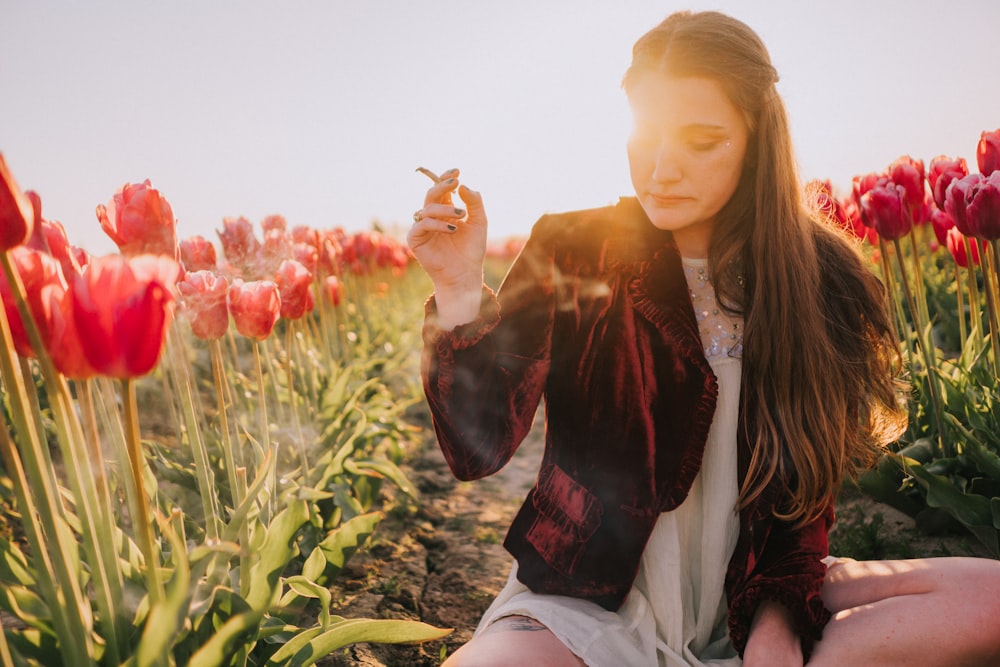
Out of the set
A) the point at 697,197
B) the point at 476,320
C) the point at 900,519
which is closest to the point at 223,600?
the point at 476,320

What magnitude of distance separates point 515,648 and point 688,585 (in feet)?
1.65

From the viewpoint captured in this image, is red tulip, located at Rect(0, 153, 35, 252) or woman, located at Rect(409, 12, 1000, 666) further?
woman, located at Rect(409, 12, 1000, 666)

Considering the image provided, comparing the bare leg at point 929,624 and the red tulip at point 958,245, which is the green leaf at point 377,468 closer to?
the bare leg at point 929,624

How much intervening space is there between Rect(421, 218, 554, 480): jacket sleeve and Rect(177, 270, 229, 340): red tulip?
0.48 m

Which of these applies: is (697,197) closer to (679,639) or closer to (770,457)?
(770,457)

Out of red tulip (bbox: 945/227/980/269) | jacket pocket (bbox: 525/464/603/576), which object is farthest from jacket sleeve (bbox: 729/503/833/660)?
red tulip (bbox: 945/227/980/269)

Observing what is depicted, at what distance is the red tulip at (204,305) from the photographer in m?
1.71

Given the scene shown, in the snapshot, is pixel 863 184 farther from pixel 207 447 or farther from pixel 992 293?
pixel 207 447

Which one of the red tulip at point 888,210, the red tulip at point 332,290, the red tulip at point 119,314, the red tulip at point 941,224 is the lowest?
the red tulip at point 332,290

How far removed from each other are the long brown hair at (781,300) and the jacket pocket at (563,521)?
358mm

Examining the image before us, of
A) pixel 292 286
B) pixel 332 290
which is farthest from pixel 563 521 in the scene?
pixel 332 290

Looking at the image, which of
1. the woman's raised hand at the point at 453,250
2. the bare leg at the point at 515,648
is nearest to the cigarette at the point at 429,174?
the woman's raised hand at the point at 453,250

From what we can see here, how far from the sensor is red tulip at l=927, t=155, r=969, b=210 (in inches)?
85.5

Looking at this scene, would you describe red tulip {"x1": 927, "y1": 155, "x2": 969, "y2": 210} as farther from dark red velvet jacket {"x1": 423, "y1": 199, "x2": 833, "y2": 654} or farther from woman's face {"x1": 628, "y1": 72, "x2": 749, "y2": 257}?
dark red velvet jacket {"x1": 423, "y1": 199, "x2": 833, "y2": 654}
